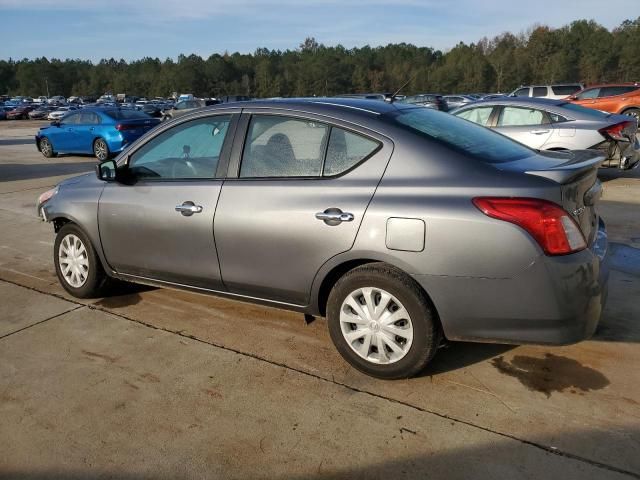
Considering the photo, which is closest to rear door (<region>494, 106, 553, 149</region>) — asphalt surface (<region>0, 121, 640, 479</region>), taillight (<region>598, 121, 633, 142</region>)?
taillight (<region>598, 121, 633, 142</region>)

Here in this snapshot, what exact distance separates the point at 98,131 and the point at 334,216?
533 inches

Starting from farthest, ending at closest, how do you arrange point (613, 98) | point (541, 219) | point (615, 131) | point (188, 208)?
point (613, 98), point (615, 131), point (188, 208), point (541, 219)

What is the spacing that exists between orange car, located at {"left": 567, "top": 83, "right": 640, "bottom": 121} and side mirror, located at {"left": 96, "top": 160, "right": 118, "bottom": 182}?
1786cm

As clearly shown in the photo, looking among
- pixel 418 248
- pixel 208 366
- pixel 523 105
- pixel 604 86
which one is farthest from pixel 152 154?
pixel 604 86

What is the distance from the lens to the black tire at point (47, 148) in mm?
16487

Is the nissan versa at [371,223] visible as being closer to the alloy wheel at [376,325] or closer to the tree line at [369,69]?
the alloy wheel at [376,325]

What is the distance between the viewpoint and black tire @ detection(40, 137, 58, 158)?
1649 cm

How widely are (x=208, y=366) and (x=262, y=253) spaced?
2.61 ft

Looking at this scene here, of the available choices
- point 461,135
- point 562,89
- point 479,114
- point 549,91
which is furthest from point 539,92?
point 461,135

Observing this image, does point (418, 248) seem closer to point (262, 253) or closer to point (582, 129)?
point (262, 253)

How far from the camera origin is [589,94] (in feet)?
65.2

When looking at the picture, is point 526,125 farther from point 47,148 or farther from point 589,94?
point 47,148

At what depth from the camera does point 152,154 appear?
4203mm

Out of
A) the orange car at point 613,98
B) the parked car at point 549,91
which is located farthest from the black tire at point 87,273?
the parked car at point 549,91
